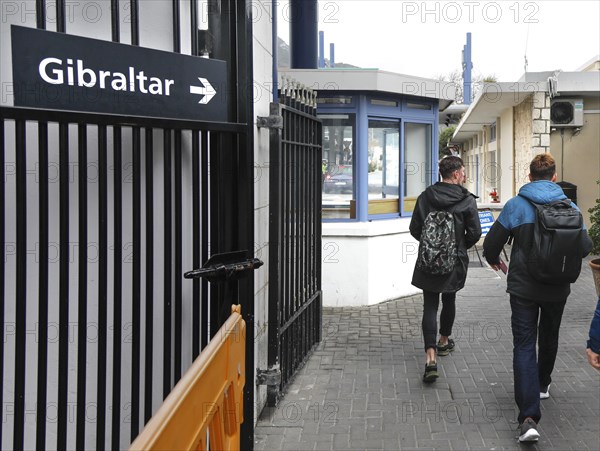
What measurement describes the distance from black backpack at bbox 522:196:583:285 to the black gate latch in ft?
6.23

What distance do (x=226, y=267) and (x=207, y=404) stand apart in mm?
1291

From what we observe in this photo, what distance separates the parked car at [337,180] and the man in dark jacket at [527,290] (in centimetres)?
A: 481

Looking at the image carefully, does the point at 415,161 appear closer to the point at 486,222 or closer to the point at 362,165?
the point at 362,165

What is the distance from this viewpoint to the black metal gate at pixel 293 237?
5.38 m

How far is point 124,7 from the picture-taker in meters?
3.48

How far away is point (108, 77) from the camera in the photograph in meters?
2.96

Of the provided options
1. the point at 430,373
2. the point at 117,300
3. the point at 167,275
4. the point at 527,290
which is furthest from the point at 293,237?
the point at 117,300

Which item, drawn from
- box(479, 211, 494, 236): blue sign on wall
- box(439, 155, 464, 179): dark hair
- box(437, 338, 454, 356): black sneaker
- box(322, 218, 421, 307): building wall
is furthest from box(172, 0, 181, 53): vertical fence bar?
box(479, 211, 494, 236): blue sign on wall

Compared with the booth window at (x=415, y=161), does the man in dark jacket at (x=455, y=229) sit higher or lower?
lower

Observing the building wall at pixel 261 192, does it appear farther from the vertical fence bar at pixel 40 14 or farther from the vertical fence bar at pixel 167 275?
the vertical fence bar at pixel 40 14

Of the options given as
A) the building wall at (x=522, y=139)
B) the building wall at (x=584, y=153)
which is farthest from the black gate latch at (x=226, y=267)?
the building wall at (x=584, y=153)

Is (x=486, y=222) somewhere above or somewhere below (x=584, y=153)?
below

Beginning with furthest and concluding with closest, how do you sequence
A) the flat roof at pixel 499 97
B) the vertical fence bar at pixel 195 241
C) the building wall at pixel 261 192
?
the flat roof at pixel 499 97 → the building wall at pixel 261 192 → the vertical fence bar at pixel 195 241

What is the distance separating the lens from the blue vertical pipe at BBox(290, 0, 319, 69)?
11727mm
